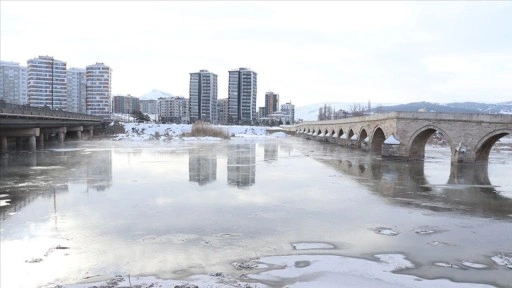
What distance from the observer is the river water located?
8469mm

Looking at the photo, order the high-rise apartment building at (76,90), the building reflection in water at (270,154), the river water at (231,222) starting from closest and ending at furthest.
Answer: the river water at (231,222), the building reflection in water at (270,154), the high-rise apartment building at (76,90)

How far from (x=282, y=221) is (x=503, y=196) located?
1085cm

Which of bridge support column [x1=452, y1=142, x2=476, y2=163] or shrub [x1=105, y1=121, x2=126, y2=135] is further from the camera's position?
shrub [x1=105, y1=121, x2=126, y2=135]

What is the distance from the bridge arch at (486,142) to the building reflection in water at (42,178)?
78.4 ft

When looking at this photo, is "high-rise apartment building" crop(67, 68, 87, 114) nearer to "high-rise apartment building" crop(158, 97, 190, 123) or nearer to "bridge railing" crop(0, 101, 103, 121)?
"high-rise apartment building" crop(158, 97, 190, 123)

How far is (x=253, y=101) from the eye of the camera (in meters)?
148

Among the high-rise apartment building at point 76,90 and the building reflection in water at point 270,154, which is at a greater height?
the high-rise apartment building at point 76,90

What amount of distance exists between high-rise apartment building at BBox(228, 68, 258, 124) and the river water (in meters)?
121

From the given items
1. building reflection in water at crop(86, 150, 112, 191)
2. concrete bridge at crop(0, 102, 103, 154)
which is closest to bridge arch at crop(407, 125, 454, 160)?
building reflection in water at crop(86, 150, 112, 191)

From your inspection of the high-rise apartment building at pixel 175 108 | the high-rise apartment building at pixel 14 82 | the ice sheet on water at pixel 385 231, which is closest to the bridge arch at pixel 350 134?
the ice sheet on water at pixel 385 231

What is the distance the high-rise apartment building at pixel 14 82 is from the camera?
5148 inches

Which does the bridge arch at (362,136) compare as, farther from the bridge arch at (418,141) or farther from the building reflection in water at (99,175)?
the building reflection in water at (99,175)

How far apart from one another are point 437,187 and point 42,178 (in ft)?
61.4

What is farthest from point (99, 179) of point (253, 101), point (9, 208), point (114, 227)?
point (253, 101)
